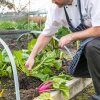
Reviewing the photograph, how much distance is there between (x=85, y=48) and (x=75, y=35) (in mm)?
195

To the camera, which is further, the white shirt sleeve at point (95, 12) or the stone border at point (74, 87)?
the stone border at point (74, 87)

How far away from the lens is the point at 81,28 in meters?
3.37

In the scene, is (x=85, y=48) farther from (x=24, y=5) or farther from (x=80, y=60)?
(x=24, y=5)

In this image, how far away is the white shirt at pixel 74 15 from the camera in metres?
3.07

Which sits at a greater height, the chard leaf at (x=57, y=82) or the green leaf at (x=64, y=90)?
the chard leaf at (x=57, y=82)

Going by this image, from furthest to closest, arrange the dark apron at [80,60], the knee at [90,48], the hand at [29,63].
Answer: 1. the hand at [29,63]
2. the dark apron at [80,60]
3. the knee at [90,48]

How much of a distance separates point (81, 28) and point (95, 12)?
0.34m

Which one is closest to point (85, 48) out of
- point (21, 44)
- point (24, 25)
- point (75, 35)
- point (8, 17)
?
point (75, 35)

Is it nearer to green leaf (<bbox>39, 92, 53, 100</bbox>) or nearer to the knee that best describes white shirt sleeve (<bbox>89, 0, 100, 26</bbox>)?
the knee

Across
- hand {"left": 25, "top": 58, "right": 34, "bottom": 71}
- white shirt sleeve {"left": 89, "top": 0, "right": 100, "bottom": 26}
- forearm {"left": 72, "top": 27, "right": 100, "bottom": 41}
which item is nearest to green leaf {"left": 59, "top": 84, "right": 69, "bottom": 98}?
hand {"left": 25, "top": 58, "right": 34, "bottom": 71}

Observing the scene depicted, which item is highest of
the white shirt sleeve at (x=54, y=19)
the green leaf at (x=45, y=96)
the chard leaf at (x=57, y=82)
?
the white shirt sleeve at (x=54, y=19)

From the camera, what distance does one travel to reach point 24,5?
1623 cm

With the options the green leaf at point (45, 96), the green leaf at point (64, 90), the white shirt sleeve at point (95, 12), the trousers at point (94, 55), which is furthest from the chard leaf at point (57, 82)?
the white shirt sleeve at point (95, 12)

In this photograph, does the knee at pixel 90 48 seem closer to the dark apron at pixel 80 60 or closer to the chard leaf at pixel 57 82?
the dark apron at pixel 80 60
